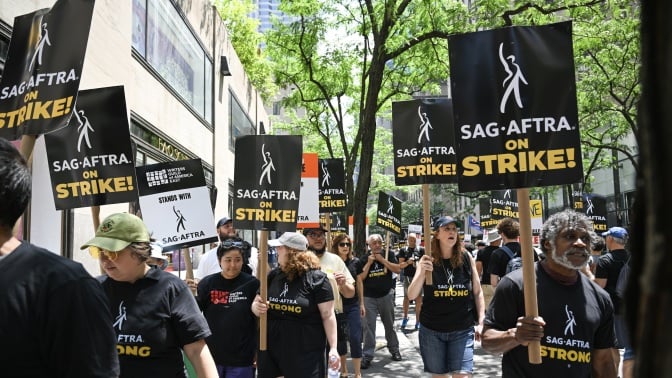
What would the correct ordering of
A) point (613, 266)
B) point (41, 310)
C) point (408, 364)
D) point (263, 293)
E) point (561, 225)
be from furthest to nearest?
1. point (408, 364)
2. point (613, 266)
3. point (263, 293)
4. point (561, 225)
5. point (41, 310)

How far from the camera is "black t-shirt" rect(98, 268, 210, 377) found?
11.7 ft

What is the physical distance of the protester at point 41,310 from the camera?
183 cm

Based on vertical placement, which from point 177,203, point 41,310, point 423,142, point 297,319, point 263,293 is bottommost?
point 297,319

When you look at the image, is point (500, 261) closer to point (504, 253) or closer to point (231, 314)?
point (504, 253)

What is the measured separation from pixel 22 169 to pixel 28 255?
27cm

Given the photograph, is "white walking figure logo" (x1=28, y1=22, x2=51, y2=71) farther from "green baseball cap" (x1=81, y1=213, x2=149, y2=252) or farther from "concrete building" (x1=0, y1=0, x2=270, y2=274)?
"concrete building" (x1=0, y1=0, x2=270, y2=274)

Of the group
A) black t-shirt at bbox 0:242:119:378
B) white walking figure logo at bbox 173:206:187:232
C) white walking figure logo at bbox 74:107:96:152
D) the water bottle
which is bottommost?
the water bottle

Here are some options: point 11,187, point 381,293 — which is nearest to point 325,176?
point 381,293

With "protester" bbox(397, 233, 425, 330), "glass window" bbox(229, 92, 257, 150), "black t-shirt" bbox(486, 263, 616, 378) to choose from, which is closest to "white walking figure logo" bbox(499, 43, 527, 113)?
"black t-shirt" bbox(486, 263, 616, 378)

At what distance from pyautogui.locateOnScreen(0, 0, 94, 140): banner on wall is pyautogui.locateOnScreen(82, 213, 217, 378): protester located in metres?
1.34

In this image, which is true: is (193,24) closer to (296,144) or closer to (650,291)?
(296,144)

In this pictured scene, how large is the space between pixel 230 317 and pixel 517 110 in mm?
3121

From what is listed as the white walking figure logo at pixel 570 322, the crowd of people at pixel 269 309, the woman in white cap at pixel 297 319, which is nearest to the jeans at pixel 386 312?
the crowd of people at pixel 269 309

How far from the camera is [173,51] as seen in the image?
14.8 metres
